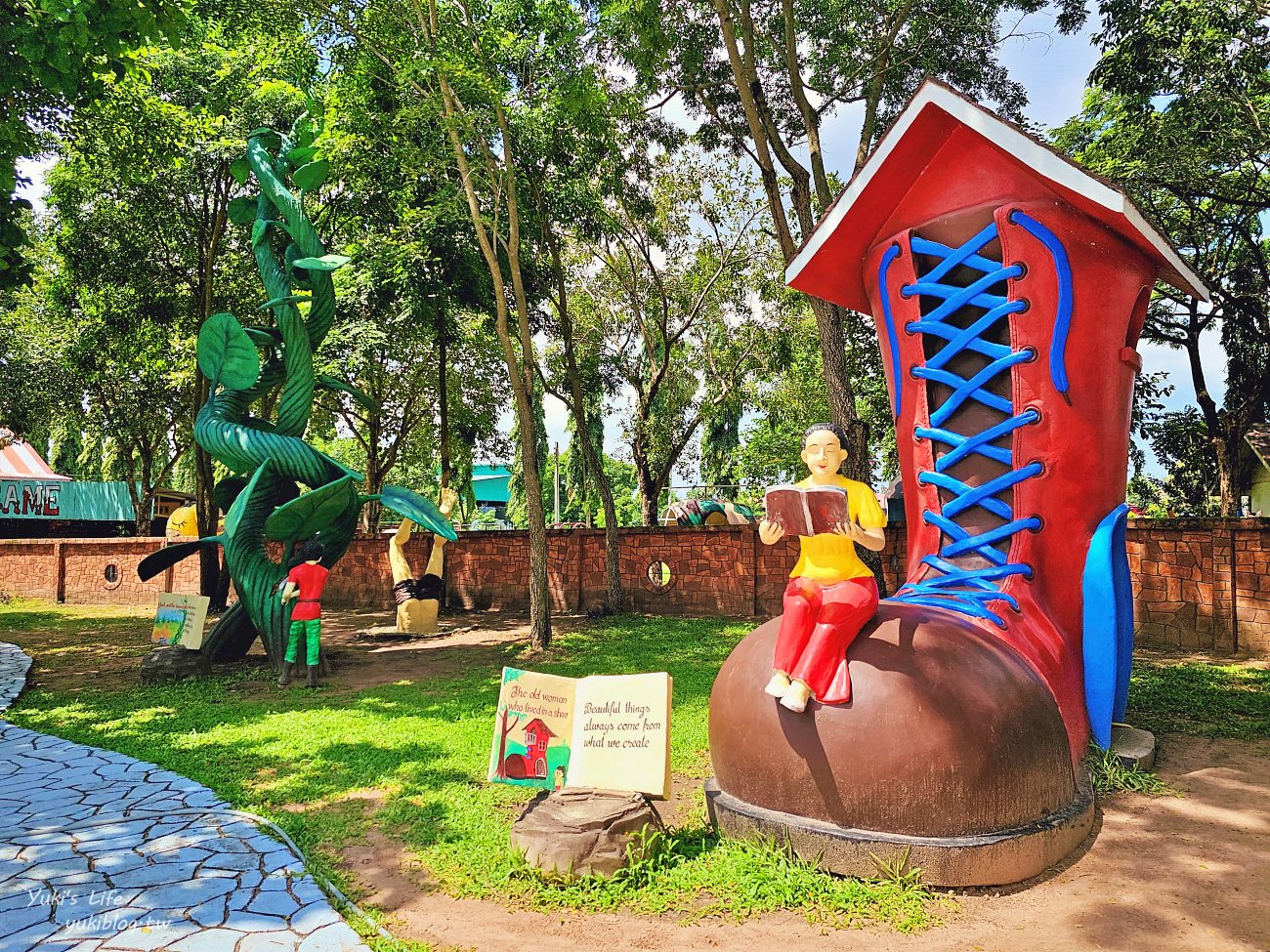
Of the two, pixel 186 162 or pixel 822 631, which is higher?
pixel 186 162

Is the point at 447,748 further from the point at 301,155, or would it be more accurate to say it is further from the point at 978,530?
the point at 301,155

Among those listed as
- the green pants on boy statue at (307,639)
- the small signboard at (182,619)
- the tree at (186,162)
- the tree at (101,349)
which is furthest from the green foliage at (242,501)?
the tree at (101,349)

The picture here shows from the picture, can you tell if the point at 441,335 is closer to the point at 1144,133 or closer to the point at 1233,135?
the point at 1144,133

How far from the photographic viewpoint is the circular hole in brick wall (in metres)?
12.8

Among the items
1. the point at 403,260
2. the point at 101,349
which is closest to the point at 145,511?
the point at 101,349

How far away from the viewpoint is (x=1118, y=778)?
13.6ft

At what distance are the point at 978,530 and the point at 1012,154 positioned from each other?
6.07 feet

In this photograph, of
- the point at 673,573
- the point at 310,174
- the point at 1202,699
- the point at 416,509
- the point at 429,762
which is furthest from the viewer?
the point at 673,573

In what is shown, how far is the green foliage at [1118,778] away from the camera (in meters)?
4.08

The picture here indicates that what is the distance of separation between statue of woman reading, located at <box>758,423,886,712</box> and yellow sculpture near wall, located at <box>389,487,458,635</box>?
7881mm

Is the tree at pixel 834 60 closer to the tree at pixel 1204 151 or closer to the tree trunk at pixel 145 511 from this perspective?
the tree at pixel 1204 151

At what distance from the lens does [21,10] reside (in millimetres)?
5980

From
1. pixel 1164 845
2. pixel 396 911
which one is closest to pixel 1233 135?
pixel 1164 845

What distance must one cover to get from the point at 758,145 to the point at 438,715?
19.5 feet
